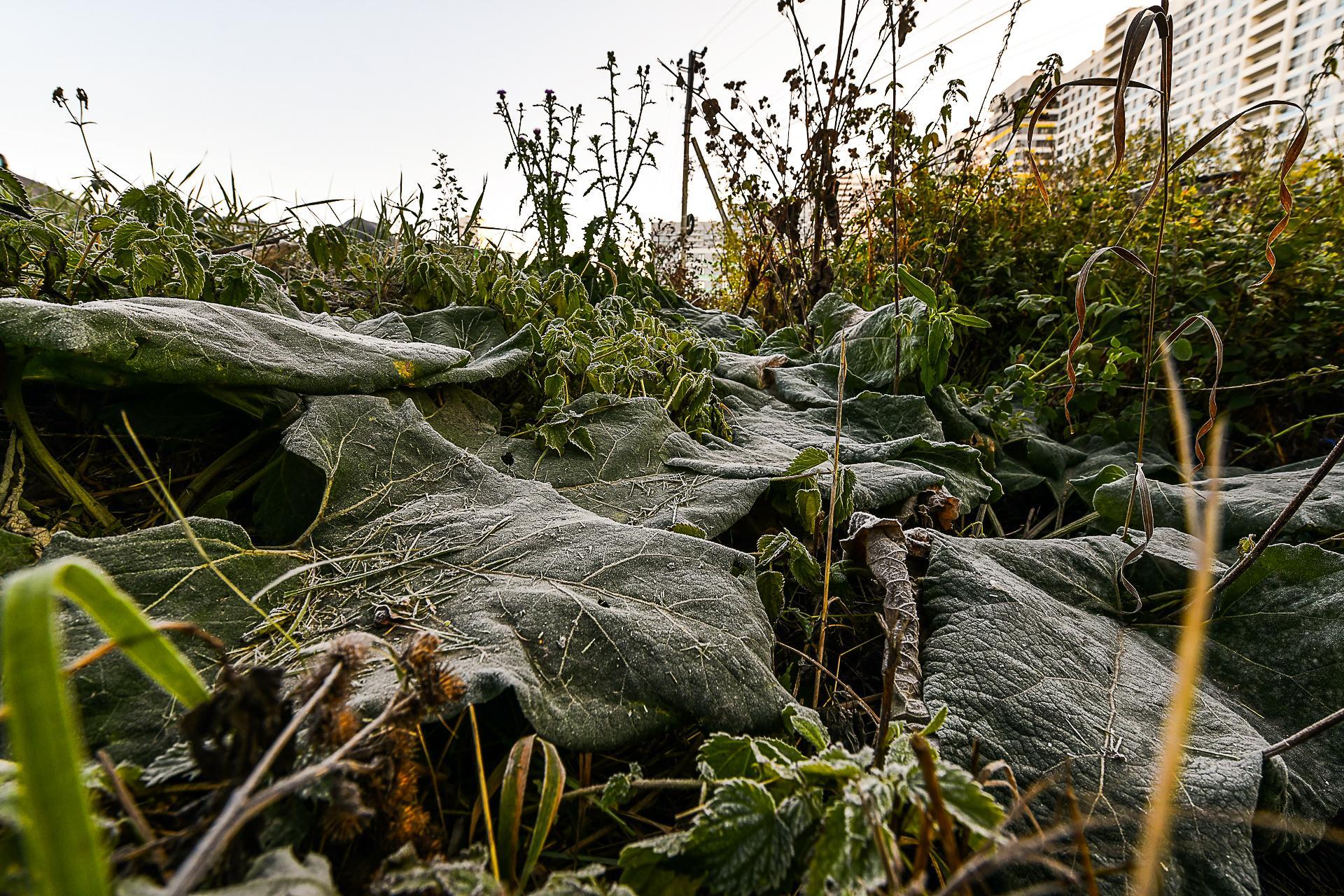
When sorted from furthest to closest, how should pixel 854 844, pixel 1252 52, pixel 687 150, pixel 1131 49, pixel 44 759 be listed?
pixel 1252 52
pixel 687 150
pixel 1131 49
pixel 854 844
pixel 44 759

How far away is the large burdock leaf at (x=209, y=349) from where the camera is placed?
101cm

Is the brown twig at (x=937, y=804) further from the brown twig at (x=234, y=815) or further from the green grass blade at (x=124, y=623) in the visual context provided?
the green grass blade at (x=124, y=623)

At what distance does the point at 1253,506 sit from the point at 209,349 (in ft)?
7.70

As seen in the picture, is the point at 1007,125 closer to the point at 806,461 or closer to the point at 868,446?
the point at 868,446

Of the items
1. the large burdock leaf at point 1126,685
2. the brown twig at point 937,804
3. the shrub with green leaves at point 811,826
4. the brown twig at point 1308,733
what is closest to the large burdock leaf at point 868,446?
the large burdock leaf at point 1126,685

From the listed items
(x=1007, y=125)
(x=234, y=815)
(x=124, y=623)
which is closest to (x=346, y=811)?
(x=234, y=815)

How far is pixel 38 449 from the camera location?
118 centimetres

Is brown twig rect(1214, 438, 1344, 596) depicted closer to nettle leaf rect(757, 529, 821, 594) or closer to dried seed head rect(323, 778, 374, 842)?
nettle leaf rect(757, 529, 821, 594)

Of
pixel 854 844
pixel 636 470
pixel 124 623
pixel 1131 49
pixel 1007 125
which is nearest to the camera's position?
pixel 124 623

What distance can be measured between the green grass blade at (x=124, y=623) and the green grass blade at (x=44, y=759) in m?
0.02

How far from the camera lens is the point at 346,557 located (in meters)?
1.09

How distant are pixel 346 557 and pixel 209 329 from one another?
1.73ft

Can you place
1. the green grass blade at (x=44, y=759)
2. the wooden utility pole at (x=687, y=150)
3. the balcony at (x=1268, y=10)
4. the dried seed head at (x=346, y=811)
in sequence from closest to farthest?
the green grass blade at (x=44, y=759) → the dried seed head at (x=346, y=811) → the wooden utility pole at (x=687, y=150) → the balcony at (x=1268, y=10)

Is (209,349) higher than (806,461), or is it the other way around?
(209,349)
